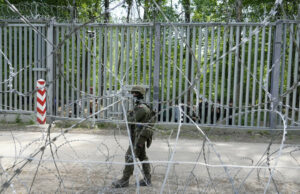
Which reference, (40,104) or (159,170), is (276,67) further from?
(40,104)

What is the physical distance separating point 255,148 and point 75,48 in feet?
17.2

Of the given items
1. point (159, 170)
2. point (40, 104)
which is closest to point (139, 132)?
point (159, 170)

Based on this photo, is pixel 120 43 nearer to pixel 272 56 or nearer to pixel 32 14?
pixel 32 14

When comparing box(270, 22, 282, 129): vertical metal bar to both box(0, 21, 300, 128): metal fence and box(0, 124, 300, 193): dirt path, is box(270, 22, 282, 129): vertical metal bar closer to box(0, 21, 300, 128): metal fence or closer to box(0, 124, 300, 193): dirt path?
box(0, 21, 300, 128): metal fence

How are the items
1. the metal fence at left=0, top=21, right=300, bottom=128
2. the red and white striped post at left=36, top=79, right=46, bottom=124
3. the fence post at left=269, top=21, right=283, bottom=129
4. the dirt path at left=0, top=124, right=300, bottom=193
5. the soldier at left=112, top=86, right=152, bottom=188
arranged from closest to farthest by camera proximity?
the dirt path at left=0, top=124, right=300, bottom=193
the soldier at left=112, top=86, right=152, bottom=188
the fence post at left=269, top=21, right=283, bottom=129
the metal fence at left=0, top=21, right=300, bottom=128
the red and white striped post at left=36, top=79, right=46, bottom=124

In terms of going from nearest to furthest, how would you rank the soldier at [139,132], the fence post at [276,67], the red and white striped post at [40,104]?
1. the soldier at [139,132]
2. the fence post at [276,67]
3. the red and white striped post at [40,104]

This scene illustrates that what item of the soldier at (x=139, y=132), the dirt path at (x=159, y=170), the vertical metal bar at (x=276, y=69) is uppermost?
the vertical metal bar at (x=276, y=69)

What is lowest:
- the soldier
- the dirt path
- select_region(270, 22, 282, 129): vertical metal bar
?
the dirt path

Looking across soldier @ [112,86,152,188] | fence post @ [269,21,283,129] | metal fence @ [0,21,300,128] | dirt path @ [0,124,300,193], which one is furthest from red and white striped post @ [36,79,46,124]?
fence post @ [269,21,283,129]

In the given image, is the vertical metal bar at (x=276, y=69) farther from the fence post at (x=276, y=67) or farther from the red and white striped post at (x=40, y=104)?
the red and white striped post at (x=40, y=104)

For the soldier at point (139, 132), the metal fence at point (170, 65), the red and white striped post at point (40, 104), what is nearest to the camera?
the soldier at point (139, 132)

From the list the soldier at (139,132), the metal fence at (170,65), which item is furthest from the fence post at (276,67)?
the soldier at (139,132)

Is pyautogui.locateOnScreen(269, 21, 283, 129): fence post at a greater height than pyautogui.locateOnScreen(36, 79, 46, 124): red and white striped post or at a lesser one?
greater

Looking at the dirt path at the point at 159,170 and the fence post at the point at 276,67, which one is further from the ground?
the fence post at the point at 276,67
